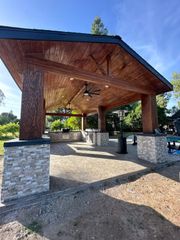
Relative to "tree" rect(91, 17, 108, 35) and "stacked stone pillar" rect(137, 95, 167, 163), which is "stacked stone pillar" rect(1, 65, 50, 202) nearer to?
"stacked stone pillar" rect(137, 95, 167, 163)

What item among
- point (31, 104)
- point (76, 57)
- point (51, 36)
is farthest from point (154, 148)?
point (51, 36)

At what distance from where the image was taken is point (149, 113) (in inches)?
220

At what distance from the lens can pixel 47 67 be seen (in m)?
3.47

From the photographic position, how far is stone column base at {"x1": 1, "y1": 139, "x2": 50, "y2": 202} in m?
2.69

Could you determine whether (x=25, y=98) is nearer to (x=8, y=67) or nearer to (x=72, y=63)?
(x=8, y=67)

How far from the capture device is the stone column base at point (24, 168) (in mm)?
2686

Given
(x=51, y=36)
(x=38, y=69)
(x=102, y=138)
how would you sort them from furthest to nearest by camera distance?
1. (x=102, y=138)
2. (x=38, y=69)
3. (x=51, y=36)

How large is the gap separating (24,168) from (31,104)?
→ 1533mm

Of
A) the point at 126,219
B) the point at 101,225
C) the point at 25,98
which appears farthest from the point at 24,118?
the point at 126,219

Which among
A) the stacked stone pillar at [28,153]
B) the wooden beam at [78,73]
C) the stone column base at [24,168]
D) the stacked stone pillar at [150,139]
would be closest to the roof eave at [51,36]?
the wooden beam at [78,73]

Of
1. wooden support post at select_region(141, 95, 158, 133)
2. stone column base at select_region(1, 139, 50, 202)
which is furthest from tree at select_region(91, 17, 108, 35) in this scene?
stone column base at select_region(1, 139, 50, 202)

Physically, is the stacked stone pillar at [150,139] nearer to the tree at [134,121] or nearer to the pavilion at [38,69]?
the pavilion at [38,69]

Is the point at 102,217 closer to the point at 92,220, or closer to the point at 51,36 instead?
the point at 92,220

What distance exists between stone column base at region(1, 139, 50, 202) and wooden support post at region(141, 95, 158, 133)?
451cm
